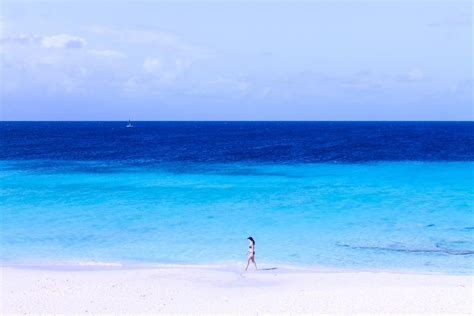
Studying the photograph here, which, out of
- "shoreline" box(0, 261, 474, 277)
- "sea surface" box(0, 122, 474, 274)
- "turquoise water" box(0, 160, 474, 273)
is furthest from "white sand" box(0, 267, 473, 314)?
"turquoise water" box(0, 160, 474, 273)

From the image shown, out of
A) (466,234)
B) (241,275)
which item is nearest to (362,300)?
(241,275)

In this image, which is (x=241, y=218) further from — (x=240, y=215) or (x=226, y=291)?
(x=226, y=291)

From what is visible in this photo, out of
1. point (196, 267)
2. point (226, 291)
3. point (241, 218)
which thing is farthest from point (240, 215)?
point (226, 291)

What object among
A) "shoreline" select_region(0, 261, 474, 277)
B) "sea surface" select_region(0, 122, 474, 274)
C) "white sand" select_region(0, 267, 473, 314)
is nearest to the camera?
"white sand" select_region(0, 267, 473, 314)

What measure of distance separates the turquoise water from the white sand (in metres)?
1.94

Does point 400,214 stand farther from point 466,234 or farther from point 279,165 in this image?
point 279,165

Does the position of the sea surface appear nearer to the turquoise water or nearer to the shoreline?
the turquoise water

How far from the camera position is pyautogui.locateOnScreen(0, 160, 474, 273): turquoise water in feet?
64.1

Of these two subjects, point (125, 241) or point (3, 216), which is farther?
point (3, 216)

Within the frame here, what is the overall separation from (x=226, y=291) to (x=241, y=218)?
10.6 meters

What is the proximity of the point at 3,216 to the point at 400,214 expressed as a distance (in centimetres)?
2048

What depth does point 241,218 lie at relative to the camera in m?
25.6

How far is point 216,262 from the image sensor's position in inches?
740

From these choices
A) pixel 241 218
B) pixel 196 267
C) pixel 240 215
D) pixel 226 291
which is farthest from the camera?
pixel 240 215
